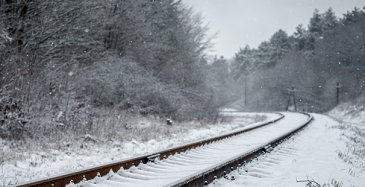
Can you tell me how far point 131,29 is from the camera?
21703 millimetres

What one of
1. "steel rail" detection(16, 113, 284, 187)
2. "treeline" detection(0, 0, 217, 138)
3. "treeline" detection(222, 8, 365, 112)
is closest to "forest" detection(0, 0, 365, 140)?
"treeline" detection(0, 0, 217, 138)

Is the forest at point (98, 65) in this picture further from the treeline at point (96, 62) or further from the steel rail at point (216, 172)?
the steel rail at point (216, 172)

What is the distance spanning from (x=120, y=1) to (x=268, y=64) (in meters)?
77.8

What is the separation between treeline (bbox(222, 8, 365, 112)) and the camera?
61000 mm

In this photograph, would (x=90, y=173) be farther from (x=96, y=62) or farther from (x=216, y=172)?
(x=96, y=62)

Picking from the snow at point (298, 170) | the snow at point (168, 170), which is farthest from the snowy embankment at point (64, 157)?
the snow at point (298, 170)

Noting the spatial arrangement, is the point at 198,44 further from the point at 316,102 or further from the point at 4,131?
the point at 316,102

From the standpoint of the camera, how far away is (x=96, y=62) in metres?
17.5

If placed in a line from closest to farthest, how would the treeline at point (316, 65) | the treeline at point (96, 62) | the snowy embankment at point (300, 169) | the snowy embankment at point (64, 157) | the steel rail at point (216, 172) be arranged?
the steel rail at point (216, 172)
the snowy embankment at point (300, 169)
the snowy embankment at point (64, 157)
the treeline at point (96, 62)
the treeline at point (316, 65)

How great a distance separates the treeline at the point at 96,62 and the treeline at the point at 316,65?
3645 cm

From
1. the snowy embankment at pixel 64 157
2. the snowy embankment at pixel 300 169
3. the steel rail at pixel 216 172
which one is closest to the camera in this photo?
the steel rail at pixel 216 172

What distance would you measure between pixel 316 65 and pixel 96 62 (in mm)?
63026

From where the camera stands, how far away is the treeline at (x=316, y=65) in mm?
61000

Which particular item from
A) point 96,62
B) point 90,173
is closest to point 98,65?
point 96,62
